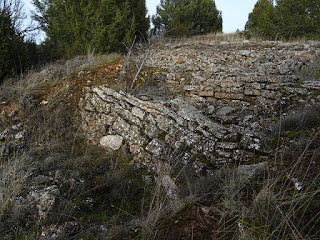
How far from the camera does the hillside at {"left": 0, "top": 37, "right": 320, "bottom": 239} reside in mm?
1807

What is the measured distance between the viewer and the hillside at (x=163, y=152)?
181cm

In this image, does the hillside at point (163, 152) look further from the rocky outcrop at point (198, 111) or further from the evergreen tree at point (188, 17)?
the evergreen tree at point (188, 17)

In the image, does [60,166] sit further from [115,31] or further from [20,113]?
[115,31]

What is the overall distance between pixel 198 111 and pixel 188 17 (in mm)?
12384

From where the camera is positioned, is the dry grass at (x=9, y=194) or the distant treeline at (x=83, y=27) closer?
the dry grass at (x=9, y=194)

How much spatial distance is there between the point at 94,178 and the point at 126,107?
73.7 inches

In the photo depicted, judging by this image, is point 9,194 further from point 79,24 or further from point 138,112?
point 79,24

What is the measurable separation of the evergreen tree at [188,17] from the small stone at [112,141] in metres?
10.4

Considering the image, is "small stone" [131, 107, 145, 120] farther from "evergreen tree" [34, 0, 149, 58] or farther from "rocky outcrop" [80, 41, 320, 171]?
"evergreen tree" [34, 0, 149, 58]

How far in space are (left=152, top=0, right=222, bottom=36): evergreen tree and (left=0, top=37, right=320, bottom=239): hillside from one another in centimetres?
722

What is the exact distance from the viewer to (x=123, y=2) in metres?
10.4

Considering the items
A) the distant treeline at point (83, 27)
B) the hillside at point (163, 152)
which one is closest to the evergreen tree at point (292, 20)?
the distant treeline at point (83, 27)

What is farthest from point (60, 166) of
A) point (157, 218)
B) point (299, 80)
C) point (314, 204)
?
point (299, 80)

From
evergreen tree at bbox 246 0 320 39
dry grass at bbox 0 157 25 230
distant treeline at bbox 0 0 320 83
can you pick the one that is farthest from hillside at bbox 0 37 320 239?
evergreen tree at bbox 246 0 320 39
